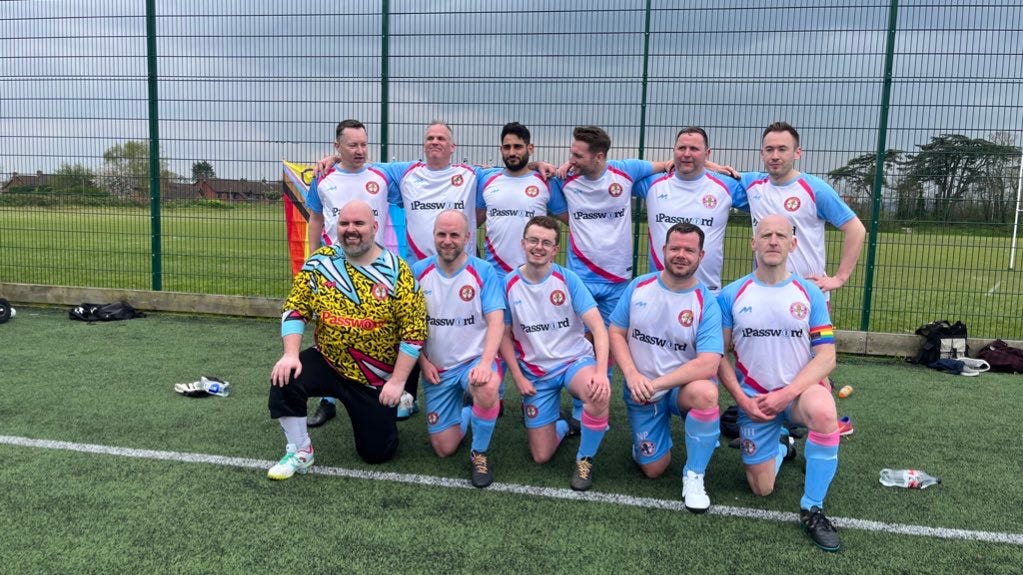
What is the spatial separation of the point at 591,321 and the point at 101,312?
6.19 metres

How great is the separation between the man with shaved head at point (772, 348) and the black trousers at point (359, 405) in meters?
1.87

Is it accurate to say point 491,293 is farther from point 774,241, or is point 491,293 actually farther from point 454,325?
point 774,241

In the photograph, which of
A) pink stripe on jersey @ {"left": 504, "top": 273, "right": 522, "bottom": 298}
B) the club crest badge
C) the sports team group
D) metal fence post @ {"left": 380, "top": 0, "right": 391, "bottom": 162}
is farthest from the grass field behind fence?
pink stripe on jersey @ {"left": 504, "top": 273, "right": 522, "bottom": 298}

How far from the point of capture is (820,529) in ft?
10.1

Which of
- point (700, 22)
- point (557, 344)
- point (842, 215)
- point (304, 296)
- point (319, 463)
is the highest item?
point (700, 22)

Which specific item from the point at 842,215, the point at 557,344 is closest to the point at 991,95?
the point at 842,215

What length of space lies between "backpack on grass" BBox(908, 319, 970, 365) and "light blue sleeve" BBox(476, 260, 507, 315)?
15.2 ft

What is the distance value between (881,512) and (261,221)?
659cm

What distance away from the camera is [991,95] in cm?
608

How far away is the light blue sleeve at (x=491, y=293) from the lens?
396 centimetres

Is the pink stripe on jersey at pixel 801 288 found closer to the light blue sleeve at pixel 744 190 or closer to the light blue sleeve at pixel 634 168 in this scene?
the light blue sleeve at pixel 744 190

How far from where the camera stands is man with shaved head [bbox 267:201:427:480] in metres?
3.73

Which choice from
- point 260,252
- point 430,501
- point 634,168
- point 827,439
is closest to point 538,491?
point 430,501

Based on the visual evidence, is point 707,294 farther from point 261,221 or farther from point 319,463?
point 261,221
